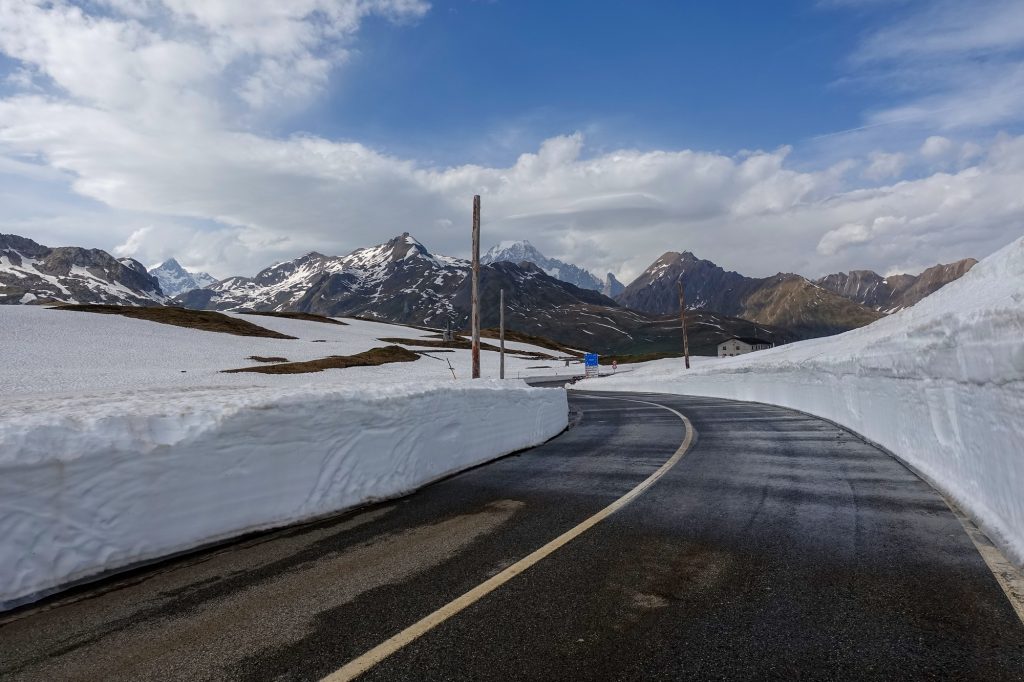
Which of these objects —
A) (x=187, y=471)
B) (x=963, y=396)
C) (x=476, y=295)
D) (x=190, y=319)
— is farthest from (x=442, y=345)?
(x=963, y=396)

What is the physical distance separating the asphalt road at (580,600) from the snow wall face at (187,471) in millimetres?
337

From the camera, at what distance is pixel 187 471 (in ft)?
18.4

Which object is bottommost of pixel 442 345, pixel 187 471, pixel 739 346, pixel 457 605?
pixel 457 605

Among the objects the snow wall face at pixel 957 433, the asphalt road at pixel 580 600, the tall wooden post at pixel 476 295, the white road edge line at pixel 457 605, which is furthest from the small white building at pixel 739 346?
the white road edge line at pixel 457 605

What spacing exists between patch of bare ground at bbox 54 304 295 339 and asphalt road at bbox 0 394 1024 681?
7333cm

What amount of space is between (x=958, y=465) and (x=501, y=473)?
19.2 feet

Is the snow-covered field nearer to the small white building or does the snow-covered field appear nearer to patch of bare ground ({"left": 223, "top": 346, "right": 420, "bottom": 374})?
patch of bare ground ({"left": 223, "top": 346, "right": 420, "bottom": 374})

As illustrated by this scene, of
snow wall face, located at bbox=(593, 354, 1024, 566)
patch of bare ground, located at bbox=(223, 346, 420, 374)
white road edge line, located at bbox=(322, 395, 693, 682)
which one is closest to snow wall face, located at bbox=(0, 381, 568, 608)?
white road edge line, located at bbox=(322, 395, 693, 682)

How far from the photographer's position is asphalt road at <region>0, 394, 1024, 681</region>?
321 centimetres

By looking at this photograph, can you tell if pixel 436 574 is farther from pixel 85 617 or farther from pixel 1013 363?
pixel 1013 363

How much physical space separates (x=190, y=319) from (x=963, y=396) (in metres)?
83.2

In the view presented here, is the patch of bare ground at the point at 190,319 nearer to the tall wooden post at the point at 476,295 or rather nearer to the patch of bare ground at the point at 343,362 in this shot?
the patch of bare ground at the point at 343,362

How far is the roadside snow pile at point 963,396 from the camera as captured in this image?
16.4 feet

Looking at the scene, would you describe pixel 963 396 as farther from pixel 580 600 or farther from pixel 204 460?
pixel 204 460
